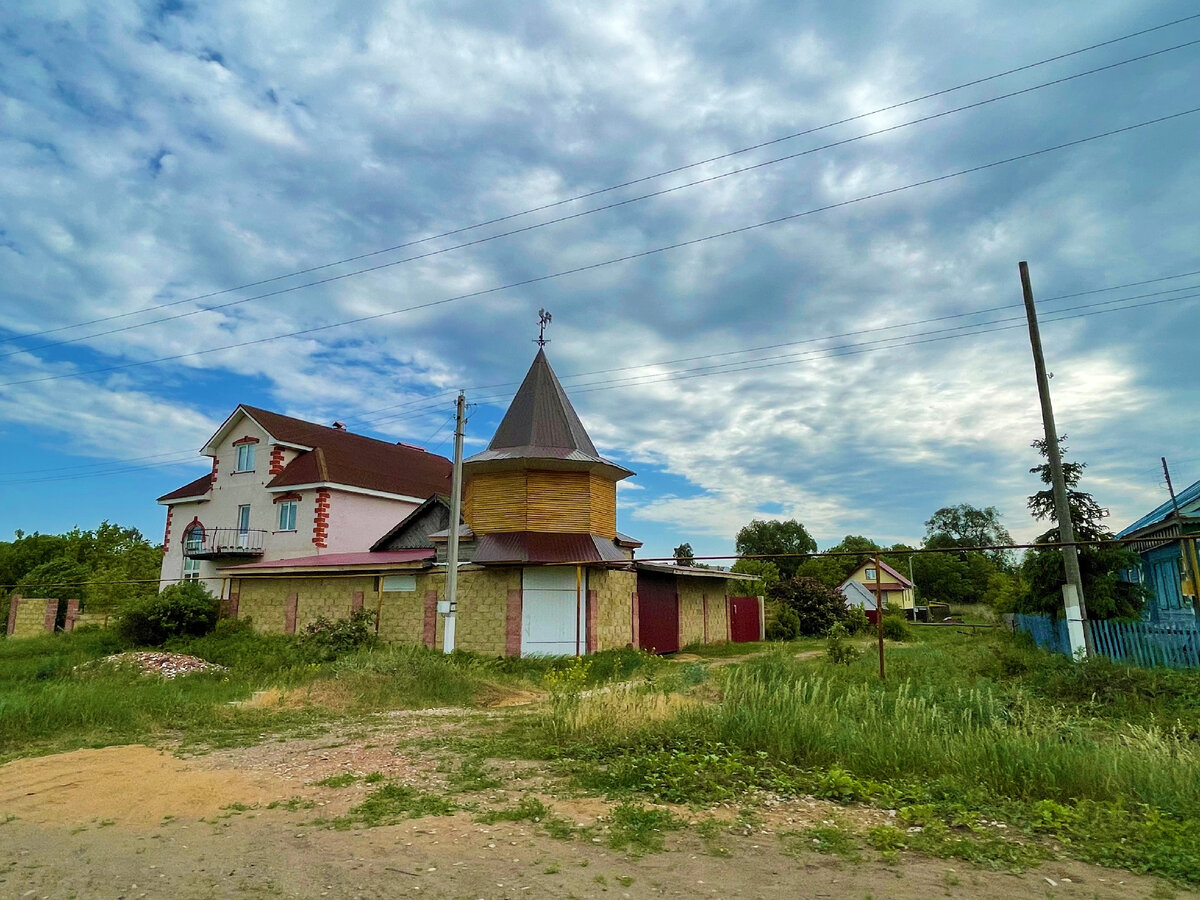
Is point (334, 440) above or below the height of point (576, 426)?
above

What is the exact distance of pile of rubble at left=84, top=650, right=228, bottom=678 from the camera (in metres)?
17.1

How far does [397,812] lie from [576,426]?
1735 centimetres

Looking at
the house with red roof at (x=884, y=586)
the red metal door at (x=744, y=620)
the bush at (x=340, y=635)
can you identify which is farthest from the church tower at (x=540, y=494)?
the house with red roof at (x=884, y=586)

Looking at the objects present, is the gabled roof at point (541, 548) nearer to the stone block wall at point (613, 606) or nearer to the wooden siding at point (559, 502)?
the wooden siding at point (559, 502)

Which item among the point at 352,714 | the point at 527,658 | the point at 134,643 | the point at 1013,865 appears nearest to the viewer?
the point at 1013,865

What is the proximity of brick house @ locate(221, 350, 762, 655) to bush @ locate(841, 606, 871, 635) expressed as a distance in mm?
11907

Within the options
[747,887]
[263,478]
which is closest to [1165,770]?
[747,887]

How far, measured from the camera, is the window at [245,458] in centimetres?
3238

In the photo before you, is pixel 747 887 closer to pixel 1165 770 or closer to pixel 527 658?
pixel 1165 770

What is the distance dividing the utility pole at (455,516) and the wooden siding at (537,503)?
8.88 ft

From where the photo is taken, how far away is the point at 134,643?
2466 centimetres

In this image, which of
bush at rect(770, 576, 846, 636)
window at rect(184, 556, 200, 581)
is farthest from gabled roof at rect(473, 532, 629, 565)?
window at rect(184, 556, 200, 581)

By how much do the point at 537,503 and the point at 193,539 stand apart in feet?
70.4

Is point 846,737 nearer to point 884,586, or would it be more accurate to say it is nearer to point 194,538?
point 194,538
